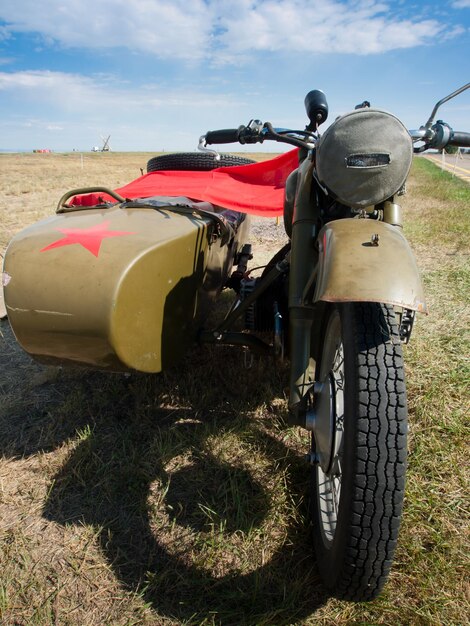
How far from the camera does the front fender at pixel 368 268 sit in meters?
1.15

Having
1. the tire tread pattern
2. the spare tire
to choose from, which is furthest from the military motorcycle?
the spare tire

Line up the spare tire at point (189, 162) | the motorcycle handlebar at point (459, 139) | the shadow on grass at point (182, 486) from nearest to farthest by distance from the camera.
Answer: the shadow on grass at point (182, 486)
the motorcycle handlebar at point (459, 139)
the spare tire at point (189, 162)

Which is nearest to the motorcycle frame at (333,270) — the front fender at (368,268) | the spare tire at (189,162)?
the front fender at (368,268)

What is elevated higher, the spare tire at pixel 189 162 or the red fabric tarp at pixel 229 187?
the spare tire at pixel 189 162

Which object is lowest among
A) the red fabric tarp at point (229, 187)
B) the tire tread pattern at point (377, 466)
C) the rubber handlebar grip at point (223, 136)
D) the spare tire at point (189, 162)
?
the tire tread pattern at point (377, 466)

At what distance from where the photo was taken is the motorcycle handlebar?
1764 millimetres

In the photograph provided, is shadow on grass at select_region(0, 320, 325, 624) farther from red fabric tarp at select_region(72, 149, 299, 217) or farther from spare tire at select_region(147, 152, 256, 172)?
spare tire at select_region(147, 152, 256, 172)

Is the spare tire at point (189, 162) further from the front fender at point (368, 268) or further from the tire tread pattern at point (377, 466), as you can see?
the tire tread pattern at point (377, 466)

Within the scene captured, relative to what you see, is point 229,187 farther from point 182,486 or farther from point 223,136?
point 182,486

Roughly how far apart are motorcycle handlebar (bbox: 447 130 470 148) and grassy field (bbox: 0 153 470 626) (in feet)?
4.09

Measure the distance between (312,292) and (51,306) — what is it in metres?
0.95

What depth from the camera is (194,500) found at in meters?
1.80

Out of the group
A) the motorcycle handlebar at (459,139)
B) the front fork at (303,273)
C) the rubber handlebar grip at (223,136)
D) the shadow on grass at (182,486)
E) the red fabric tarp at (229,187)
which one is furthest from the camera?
the red fabric tarp at (229,187)

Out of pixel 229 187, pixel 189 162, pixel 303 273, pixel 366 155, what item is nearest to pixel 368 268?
pixel 366 155
